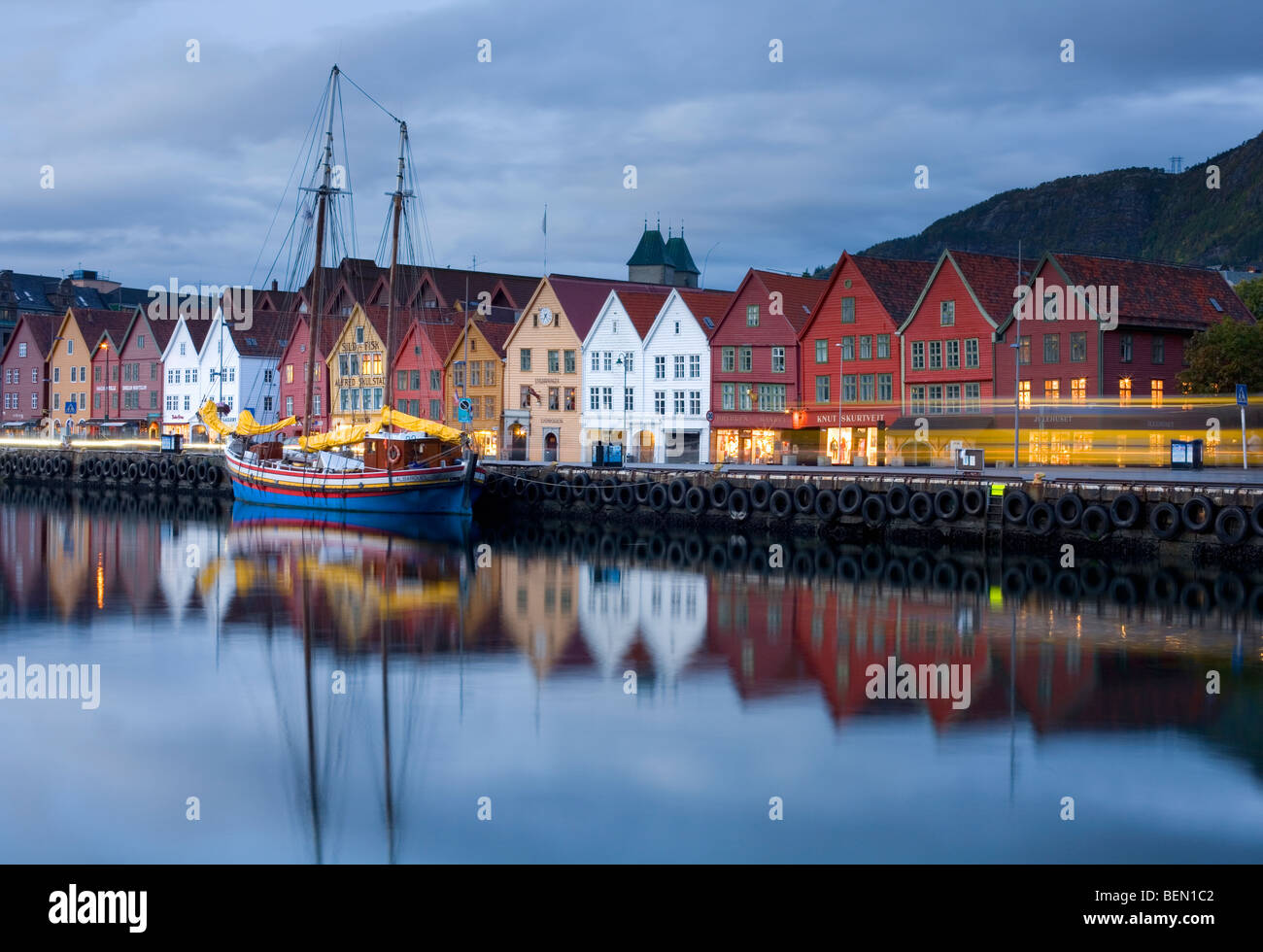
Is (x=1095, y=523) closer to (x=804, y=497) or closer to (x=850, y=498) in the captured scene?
(x=850, y=498)

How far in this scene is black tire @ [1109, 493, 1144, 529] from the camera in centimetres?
4303

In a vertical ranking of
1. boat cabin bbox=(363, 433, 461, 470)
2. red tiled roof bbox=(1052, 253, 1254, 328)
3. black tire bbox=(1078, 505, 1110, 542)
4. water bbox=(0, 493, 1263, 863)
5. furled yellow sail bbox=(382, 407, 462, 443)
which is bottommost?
water bbox=(0, 493, 1263, 863)

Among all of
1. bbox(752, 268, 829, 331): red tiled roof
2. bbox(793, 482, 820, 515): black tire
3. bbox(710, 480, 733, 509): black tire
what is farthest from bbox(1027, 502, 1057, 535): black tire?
bbox(752, 268, 829, 331): red tiled roof

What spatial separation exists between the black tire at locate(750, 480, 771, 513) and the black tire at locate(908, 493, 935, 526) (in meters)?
6.98

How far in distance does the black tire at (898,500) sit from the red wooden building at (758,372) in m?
29.0

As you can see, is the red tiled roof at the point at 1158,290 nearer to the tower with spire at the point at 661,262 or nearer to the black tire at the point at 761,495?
the black tire at the point at 761,495

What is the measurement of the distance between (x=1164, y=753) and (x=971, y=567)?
2235 cm

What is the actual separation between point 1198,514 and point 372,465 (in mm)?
37973

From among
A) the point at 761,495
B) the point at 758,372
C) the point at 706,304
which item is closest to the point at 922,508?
the point at 761,495

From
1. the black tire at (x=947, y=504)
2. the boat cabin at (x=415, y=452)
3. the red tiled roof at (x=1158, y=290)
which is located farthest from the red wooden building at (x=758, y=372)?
the black tire at (x=947, y=504)

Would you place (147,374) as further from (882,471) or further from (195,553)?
(882,471)

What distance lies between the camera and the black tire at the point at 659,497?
5981 cm

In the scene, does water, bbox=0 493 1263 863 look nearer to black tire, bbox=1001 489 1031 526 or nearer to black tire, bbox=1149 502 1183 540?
black tire, bbox=1149 502 1183 540
